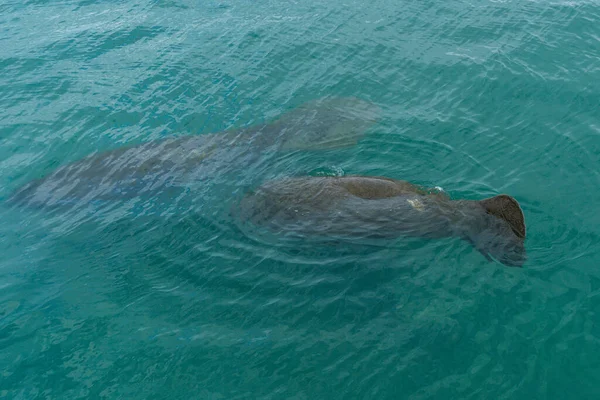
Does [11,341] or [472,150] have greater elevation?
[472,150]

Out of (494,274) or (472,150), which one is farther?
(472,150)

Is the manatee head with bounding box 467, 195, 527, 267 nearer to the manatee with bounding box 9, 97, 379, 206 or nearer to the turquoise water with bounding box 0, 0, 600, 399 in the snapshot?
the turquoise water with bounding box 0, 0, 600, 399

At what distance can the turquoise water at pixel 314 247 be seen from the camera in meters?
8.22

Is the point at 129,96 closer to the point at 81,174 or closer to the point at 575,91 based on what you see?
the point at 81,174

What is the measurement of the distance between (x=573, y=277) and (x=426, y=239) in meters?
2.54

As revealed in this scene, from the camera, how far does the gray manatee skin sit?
373 inches

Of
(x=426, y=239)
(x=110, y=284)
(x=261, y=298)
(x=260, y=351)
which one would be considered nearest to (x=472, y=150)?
(x=426, y=239)

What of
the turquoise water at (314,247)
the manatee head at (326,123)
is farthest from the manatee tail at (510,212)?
the manatee head at (326,123)

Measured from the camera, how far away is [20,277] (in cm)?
1066

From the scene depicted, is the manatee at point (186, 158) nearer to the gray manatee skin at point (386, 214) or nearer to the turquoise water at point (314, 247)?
the turquoise water at point (314, 247)

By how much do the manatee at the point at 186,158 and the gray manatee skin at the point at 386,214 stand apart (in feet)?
7.33

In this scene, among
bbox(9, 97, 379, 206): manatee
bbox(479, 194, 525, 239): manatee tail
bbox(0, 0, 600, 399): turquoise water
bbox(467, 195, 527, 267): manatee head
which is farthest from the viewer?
bbox(9, 97, 379, 206): manatee

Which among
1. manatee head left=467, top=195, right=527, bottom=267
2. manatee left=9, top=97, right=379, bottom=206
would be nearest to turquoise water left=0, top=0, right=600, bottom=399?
manatee head left=467, top=195, right=527, bottom=267

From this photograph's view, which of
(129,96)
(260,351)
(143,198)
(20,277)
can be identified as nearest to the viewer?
(260,351)
